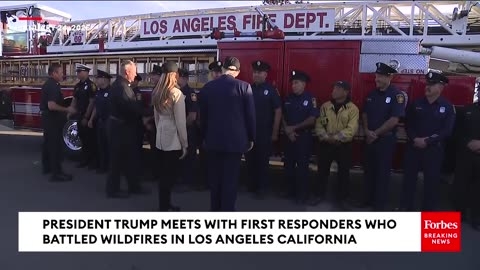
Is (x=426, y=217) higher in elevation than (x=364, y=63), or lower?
lower

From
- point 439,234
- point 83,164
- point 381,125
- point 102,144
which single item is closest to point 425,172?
point 381,125

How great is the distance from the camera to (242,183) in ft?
19.6

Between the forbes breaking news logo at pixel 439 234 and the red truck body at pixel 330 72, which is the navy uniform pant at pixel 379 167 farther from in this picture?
the forbes breaking news logo at pixel 439 234

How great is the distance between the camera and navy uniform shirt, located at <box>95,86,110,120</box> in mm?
5973

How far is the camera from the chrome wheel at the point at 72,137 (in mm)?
7457

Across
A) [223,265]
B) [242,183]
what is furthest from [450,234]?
[242,183]

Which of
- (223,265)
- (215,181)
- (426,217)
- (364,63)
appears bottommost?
(223,265)

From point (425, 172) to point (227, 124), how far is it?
2.34 m

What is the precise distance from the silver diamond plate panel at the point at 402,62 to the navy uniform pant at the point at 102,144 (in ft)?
12.2

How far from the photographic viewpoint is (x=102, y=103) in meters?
6.04

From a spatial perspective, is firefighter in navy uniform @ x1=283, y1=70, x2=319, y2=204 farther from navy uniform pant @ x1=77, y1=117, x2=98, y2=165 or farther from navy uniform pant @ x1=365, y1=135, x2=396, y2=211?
navy uniform pant @ x1=77, y1=117, x2=98, y2=165

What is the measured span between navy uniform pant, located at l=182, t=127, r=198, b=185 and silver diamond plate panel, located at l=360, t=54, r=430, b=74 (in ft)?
7.67

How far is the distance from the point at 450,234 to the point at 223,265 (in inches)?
86.5

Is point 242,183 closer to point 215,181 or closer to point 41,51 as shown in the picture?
point 215,181
